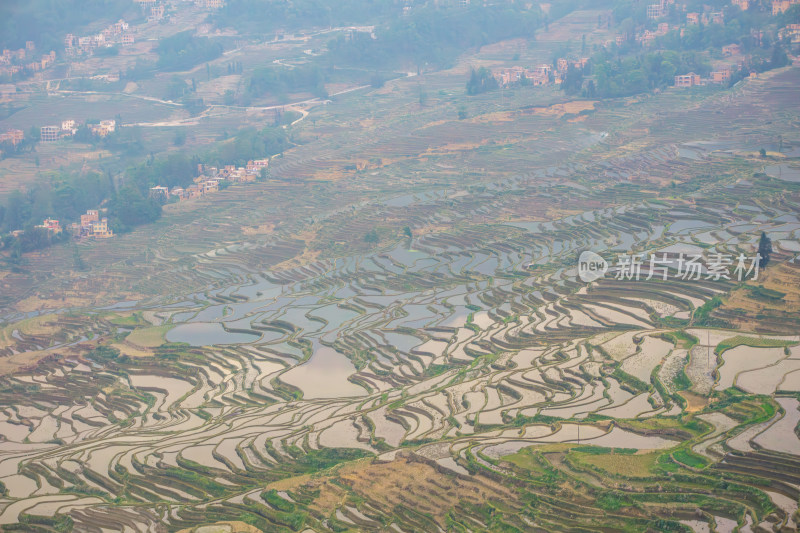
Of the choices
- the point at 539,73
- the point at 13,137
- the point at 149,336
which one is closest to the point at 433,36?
the point at 539,73

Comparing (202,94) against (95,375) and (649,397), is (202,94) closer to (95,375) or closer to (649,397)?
(95,375)

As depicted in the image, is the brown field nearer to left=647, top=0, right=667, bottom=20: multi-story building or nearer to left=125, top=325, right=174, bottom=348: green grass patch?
left=125, top=325, right=174, bottom=348: green grass patch

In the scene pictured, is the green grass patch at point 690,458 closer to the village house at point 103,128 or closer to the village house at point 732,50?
the village house at point 732,50

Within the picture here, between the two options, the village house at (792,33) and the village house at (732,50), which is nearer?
the village house at (792,33)

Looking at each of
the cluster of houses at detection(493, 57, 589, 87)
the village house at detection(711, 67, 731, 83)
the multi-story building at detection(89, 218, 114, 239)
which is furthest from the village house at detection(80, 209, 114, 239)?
the village house at detection(711, 67, 731, 83)

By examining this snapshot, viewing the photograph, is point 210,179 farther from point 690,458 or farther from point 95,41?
point 690,458

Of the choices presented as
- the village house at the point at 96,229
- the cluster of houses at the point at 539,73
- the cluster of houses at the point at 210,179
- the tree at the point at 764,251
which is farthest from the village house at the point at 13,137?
the tree at the point at 764,251
